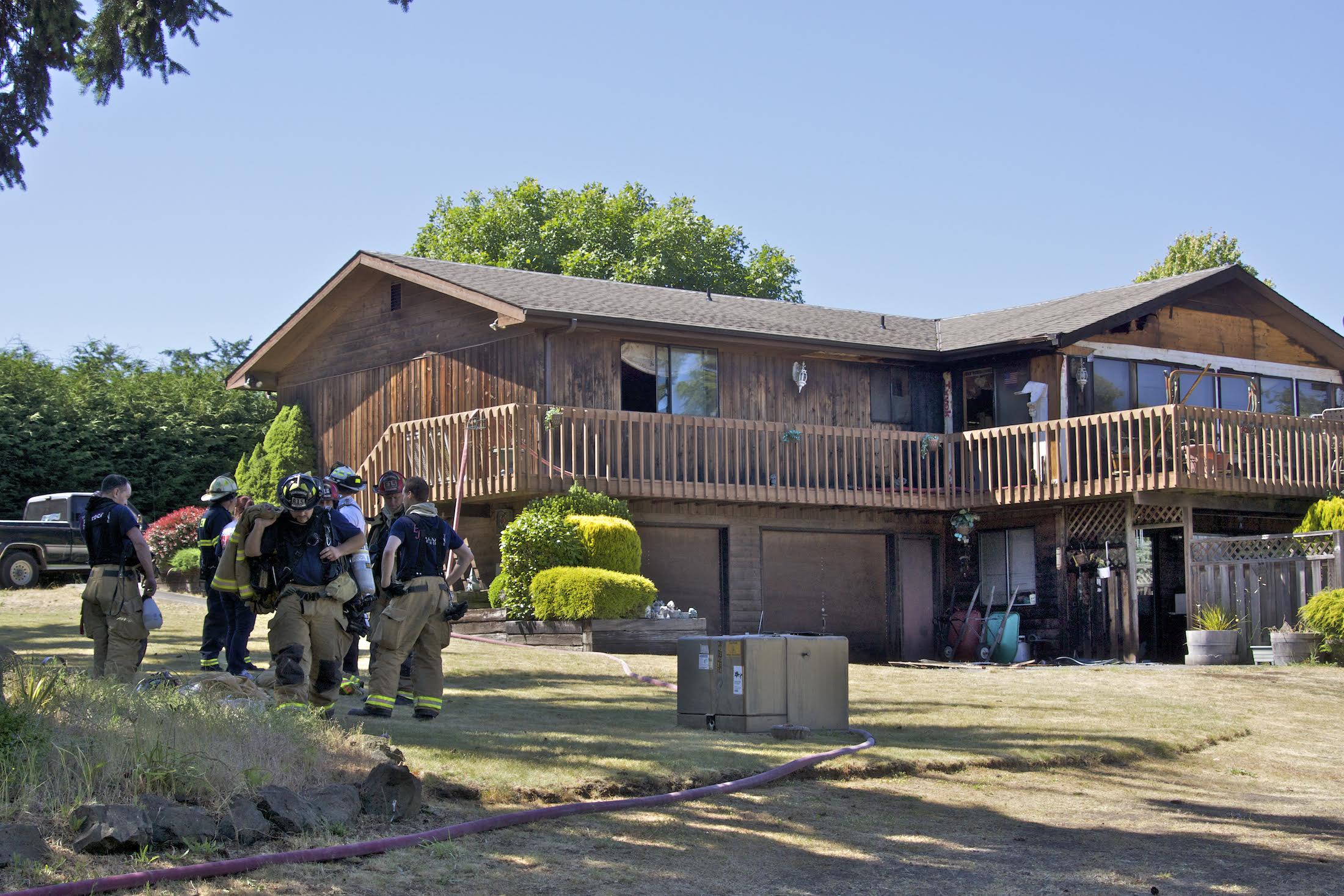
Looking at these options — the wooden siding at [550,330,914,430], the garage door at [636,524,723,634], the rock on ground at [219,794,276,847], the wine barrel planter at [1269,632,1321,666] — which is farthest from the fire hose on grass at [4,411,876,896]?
the wooden siding at [550,330,914,430]

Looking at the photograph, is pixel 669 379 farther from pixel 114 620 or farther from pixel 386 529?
pixel 114 620

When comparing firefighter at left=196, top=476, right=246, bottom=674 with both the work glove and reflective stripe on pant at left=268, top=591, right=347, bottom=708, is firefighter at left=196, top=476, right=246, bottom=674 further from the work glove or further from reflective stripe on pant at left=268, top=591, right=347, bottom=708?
reflective stripe on pant at left=268, top=591, right=347, bottom=708

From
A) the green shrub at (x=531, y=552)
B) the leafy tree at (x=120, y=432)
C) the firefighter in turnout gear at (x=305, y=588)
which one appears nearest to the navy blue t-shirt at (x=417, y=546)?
the firefighter in turnout gear at (x=305, y=588)

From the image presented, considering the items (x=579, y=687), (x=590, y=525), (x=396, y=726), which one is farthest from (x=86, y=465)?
(x=396, y=726)

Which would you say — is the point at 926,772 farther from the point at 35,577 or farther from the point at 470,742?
the point at 35,577

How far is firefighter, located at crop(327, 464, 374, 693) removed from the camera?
1052 centimetres

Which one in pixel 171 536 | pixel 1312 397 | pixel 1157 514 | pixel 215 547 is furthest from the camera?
pixel 1312 397

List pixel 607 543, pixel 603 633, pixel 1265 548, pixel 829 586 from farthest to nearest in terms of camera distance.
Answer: pixel 829 586
pixel 1265 548
pixel 607 543
pixel 603 633

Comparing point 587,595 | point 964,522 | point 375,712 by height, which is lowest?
point 375,712

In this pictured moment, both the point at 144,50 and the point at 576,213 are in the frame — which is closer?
the point at 144,50

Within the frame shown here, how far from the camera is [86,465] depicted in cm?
2895

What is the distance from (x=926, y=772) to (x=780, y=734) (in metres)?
1.14

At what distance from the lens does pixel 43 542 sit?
81.3ft

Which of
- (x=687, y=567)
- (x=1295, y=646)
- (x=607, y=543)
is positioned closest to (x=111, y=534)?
(x=607, y=543)
